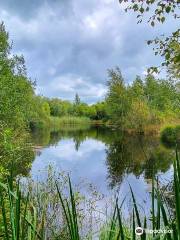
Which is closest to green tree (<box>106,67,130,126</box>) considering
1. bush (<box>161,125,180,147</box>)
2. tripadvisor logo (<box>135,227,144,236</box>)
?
bush (<box>161,125,180,147</box>)

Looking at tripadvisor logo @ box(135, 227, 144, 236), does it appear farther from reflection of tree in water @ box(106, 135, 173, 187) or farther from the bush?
the bush

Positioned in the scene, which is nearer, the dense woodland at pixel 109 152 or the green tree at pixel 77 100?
the dense woodland at pixel 109 152

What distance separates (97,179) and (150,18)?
497 inches

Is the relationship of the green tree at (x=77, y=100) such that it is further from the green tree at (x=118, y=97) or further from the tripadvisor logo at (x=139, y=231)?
the tripadvisor logo at (x=139, y=231)

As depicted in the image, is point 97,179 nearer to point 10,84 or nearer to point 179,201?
point 10,84

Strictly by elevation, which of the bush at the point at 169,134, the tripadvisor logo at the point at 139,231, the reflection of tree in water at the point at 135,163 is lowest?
the reflection of tree in water at the point at 135,163

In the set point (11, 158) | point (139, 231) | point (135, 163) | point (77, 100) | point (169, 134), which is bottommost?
point (135, 163)

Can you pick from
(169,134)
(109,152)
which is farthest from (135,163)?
(169,134)


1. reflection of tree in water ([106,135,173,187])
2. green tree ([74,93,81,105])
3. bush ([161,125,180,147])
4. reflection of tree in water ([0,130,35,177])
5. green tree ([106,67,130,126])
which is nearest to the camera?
reflection of tree in water ([0,130,35,177])

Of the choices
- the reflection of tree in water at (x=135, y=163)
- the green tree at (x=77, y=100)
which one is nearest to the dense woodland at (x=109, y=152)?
the reflection of tree in water at (x=135, y=163)

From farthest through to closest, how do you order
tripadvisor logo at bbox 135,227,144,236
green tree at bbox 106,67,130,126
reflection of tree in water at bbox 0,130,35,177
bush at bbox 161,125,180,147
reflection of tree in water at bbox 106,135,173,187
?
green tree at bbox 106,67,130,126, bush at bbox 161,125,180,147, reflection of tree in water at bbox 106,135,173,187, reflection of tree in water at bbox 0,130,35,177, tripadvisor logo at bbox 135,227,144,236

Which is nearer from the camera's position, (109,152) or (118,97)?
(109,152)

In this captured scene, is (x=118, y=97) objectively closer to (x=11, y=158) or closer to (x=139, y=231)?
(x=11, y=158)

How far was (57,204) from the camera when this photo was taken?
7566 mm
